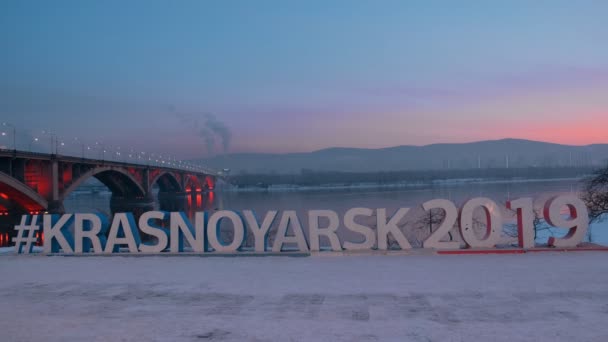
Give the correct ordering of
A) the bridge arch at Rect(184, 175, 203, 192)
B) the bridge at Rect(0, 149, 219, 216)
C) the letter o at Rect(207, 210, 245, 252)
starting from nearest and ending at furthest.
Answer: the letter o at Rect(207, 210, 245, 252), the bridge at Rect(0, 149, 219, 216), the bridge arch at Rect(184, 175, 203, 192)

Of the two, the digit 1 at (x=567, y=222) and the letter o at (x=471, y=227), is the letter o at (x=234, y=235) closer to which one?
the letter o at (x=471, y=227)

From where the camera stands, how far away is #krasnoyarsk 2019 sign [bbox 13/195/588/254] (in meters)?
12.0

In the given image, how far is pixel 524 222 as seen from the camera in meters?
12.1

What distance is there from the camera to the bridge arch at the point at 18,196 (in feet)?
113

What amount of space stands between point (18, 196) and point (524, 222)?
3801 centimetres

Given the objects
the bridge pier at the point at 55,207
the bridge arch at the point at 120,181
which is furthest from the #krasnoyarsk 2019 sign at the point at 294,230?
the bridge arch at the point at 120,181

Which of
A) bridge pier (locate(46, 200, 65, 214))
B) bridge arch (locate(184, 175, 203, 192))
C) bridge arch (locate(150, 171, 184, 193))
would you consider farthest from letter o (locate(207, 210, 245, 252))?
bridge arch (locate(184, 175, 203, 192))

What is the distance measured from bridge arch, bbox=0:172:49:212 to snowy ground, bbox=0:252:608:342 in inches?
1064

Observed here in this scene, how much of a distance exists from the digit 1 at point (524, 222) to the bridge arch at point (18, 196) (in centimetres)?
3345

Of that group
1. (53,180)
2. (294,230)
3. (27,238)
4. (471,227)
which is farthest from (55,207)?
(471,227)

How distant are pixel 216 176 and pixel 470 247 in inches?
4453

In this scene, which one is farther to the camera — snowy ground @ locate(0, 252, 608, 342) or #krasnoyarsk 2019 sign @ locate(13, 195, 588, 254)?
#krasnoyarsk 2019 sign @ locate(13, 195, 588, 254)

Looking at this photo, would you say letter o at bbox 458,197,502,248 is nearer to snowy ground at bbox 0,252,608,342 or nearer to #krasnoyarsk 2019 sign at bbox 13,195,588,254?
#krasnoyarsk 2019 sign at bbox 13,195,588,254

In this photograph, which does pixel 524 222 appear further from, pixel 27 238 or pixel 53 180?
pixel 53 180
